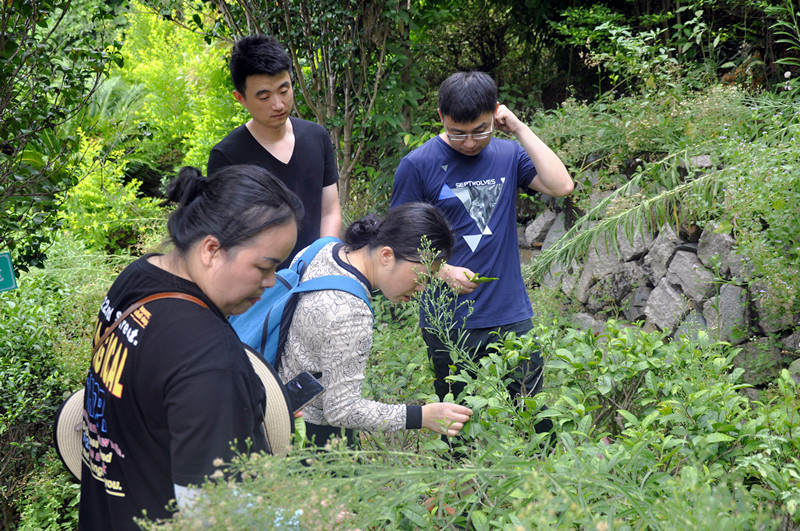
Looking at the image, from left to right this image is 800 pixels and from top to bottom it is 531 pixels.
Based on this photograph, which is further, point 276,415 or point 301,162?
point 301,162

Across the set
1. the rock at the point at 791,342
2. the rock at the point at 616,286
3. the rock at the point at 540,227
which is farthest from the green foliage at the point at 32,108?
the rock at the point at 540,227

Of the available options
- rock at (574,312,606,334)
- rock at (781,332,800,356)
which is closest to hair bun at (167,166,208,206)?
rock at (781,332,800,356)

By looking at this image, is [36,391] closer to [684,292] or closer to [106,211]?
[684,292]

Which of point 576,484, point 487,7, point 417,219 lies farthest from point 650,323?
point 487,7

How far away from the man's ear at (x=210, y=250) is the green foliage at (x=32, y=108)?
1.59 metres

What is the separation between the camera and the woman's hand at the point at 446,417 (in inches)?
64.2

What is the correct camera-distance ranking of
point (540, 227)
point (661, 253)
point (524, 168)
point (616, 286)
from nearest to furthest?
point (524, 168) → point (661, 253) → point (616, 286) → point (540, 227)

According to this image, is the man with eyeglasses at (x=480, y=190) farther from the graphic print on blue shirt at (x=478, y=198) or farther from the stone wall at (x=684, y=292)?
the stone wall at (x=684, y=292)

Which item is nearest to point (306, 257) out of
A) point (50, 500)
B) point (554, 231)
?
Result: point (50, 500)

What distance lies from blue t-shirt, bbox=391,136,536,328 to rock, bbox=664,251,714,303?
125 centimetres

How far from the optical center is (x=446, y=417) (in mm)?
1669

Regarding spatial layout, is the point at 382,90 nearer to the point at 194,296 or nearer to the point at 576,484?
the point at 194,296

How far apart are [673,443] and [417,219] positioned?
98 cm

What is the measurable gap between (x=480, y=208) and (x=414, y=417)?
1.27 m
